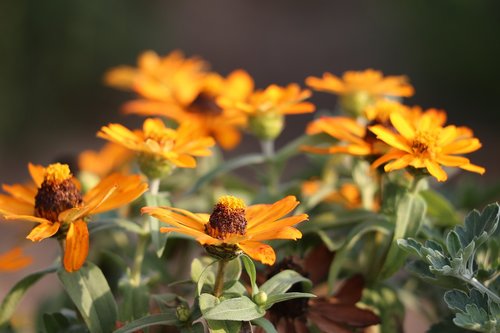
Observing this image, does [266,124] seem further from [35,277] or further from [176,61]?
[176,61]

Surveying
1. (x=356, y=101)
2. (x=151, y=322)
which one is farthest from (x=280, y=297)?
(x=356, y=101)

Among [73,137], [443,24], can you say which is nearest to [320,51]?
[443,24]

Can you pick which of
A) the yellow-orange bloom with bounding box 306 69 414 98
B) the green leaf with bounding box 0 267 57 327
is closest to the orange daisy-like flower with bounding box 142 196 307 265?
the green leaf with bounding box 0 267 57 327

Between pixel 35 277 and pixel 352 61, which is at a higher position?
pixel 352 61

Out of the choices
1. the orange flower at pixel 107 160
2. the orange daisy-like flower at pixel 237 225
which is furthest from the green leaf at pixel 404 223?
the orange flower at pixel 107 160

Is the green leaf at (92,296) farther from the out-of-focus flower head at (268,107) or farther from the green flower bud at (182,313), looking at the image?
the out-of-focus flower head at (268,107)
